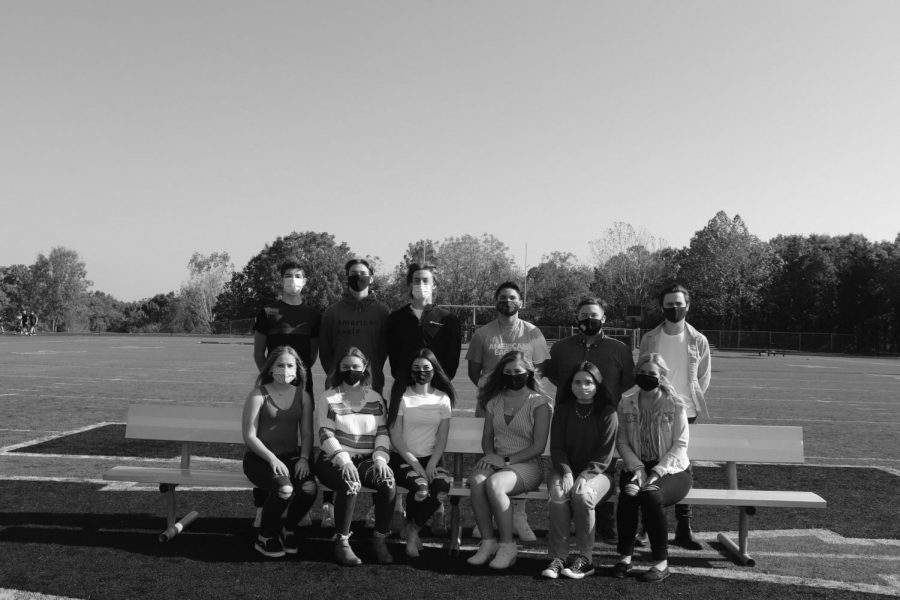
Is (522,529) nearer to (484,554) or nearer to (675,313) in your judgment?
(484,554)

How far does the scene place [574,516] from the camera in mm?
4734

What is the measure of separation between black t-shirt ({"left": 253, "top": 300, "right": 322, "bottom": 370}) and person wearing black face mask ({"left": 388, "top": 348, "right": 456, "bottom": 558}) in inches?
39.9

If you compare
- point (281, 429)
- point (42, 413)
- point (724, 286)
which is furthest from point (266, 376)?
point (724, 286)

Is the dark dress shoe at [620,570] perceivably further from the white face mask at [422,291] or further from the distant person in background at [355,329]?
the white face mask at [422,291]

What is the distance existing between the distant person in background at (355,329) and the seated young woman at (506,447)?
0.97m

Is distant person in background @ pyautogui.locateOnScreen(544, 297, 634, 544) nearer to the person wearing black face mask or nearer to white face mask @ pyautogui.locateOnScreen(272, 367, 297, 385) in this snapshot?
the person wearing black face mask

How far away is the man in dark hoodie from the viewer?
18.7 ft

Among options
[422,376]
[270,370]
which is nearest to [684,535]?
[422,376]

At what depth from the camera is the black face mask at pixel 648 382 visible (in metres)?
4.97

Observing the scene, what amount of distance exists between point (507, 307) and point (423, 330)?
0.70 meters

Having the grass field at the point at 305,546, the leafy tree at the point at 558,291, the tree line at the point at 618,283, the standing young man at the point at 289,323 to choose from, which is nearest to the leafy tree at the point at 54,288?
the tree line at the point at 618,283

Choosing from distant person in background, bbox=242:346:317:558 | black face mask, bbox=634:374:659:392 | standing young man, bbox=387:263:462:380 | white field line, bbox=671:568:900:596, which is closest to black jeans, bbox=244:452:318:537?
distant person in background, bbox=242:346:317:558

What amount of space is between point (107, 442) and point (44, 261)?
263ft

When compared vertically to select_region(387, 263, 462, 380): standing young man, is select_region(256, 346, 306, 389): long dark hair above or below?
below
